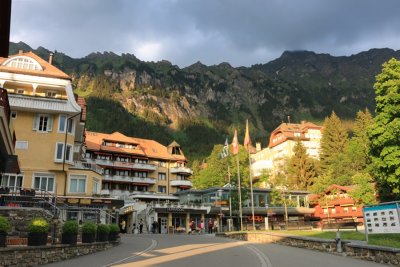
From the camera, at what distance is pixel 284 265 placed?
14.4 meters

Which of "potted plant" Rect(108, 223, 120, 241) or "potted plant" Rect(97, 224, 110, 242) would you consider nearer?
"potted plant" Rect(97, 224, 110, 242)

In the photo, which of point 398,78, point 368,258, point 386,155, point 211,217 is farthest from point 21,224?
point 211,217

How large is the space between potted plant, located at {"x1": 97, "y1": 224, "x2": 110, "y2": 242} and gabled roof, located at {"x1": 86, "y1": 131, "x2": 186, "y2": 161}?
173ft

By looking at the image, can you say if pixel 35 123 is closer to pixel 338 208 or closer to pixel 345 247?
pixel 345 247

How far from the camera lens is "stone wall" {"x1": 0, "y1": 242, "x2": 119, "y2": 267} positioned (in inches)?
531

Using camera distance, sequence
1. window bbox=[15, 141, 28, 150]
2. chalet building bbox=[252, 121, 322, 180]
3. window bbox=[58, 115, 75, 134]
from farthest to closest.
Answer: chalet building bbox=[252, 121, 322, 180] < window bbox=[58, 115, 75, 134] < window bbox=[15, 141, 28, 150]

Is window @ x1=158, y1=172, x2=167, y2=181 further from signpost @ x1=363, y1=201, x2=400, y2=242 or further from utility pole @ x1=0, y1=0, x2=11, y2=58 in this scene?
utility pole @ x1=0, y1=0, x2=11, y2=58

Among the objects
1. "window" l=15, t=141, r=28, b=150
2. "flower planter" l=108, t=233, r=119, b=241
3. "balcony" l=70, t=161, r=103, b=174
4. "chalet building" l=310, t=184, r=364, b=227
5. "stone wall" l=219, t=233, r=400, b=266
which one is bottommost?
"stone wall" l=219, t=233, r=400, b=266

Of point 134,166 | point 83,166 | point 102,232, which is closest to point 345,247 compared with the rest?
point 102,232

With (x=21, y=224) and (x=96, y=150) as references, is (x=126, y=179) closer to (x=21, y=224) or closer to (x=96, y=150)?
(x=96, y=150)

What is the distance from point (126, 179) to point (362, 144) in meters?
46.7

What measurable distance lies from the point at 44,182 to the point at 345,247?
2807cm

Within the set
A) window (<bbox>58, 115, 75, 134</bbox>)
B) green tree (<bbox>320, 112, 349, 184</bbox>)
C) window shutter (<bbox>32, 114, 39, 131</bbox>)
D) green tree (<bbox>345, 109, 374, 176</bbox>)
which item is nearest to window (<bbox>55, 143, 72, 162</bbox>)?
window (<bbox>58, 115, 75, 134</bbox>)

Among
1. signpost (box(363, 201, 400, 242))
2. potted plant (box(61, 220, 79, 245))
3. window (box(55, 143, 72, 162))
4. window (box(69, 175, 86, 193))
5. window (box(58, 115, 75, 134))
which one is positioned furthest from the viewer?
window (box(69, 175, 86, 193))
